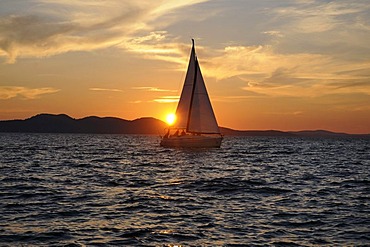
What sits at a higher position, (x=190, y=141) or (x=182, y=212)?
(x=190, y=141)

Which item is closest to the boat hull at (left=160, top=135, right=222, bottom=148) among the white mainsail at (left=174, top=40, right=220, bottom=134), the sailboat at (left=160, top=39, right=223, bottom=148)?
the sailboat at (left=160, top=39, right=223, bottom=148)

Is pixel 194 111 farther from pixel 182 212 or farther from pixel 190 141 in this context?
pixel 182 212

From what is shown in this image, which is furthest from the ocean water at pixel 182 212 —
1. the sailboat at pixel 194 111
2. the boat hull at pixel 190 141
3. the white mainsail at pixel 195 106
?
the white mainsail at pixel 195 106

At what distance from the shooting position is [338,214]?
20.0 metres

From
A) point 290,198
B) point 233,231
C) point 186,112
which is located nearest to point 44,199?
point 233,231

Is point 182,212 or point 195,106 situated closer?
point 182,212

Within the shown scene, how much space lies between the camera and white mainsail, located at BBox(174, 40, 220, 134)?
7400 centimetres

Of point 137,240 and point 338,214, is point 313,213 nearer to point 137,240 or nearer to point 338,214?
point 338,214

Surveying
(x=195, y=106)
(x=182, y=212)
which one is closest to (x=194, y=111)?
(x=195, y=106)

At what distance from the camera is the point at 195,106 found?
74312mm

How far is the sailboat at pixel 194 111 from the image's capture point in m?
73.9

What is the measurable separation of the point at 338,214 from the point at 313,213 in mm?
1027

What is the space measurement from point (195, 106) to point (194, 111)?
79cm

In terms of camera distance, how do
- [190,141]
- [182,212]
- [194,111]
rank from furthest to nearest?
[194,111] → [190,141] → [182,212]
